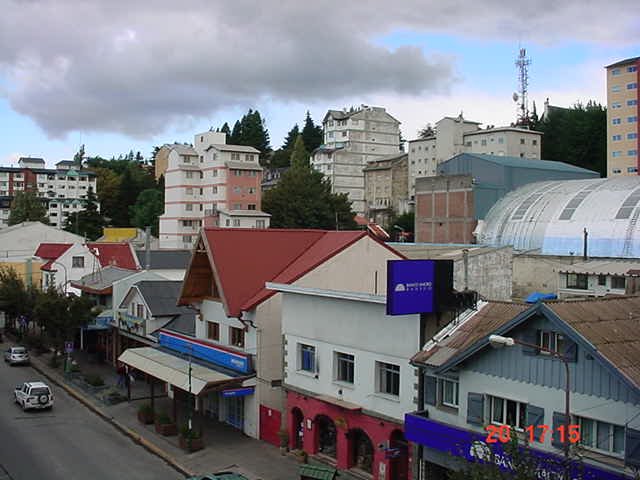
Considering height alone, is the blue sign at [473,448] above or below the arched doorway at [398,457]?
above

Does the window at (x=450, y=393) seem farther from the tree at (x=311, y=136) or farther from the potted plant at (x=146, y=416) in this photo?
the tree at (x=311, y=136)

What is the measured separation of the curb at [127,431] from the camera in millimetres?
28566

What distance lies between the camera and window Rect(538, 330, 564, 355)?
19.1 meters

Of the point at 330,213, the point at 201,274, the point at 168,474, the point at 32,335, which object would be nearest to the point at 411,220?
the point at 330,213

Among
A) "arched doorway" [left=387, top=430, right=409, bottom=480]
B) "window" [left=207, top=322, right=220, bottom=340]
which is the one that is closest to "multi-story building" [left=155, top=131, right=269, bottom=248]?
"window" [left=207, top=322, right=220, bottom=340]

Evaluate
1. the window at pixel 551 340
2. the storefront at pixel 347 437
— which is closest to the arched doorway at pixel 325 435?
the storefront at pixel 347 437

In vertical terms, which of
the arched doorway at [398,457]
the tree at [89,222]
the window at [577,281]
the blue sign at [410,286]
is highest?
the tree at [89,222]

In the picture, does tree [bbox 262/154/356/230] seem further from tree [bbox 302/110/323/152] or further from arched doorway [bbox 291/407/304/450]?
arched doorway [bbox 291/407/304/450]

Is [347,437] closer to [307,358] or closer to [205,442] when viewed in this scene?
[307,358]

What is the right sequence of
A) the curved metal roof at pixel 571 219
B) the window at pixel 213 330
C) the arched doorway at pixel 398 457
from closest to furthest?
the arched doorway at pixel 398 457, the window at pixel 213 330, the curved metal roof at pixel 571 219

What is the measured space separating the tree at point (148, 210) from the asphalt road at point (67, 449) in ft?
291

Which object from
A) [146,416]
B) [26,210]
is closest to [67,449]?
[146,416]

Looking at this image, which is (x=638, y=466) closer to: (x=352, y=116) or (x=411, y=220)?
(x=411, y=220)

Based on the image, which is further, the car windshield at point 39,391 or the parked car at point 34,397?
the car windshield at point 39,391
